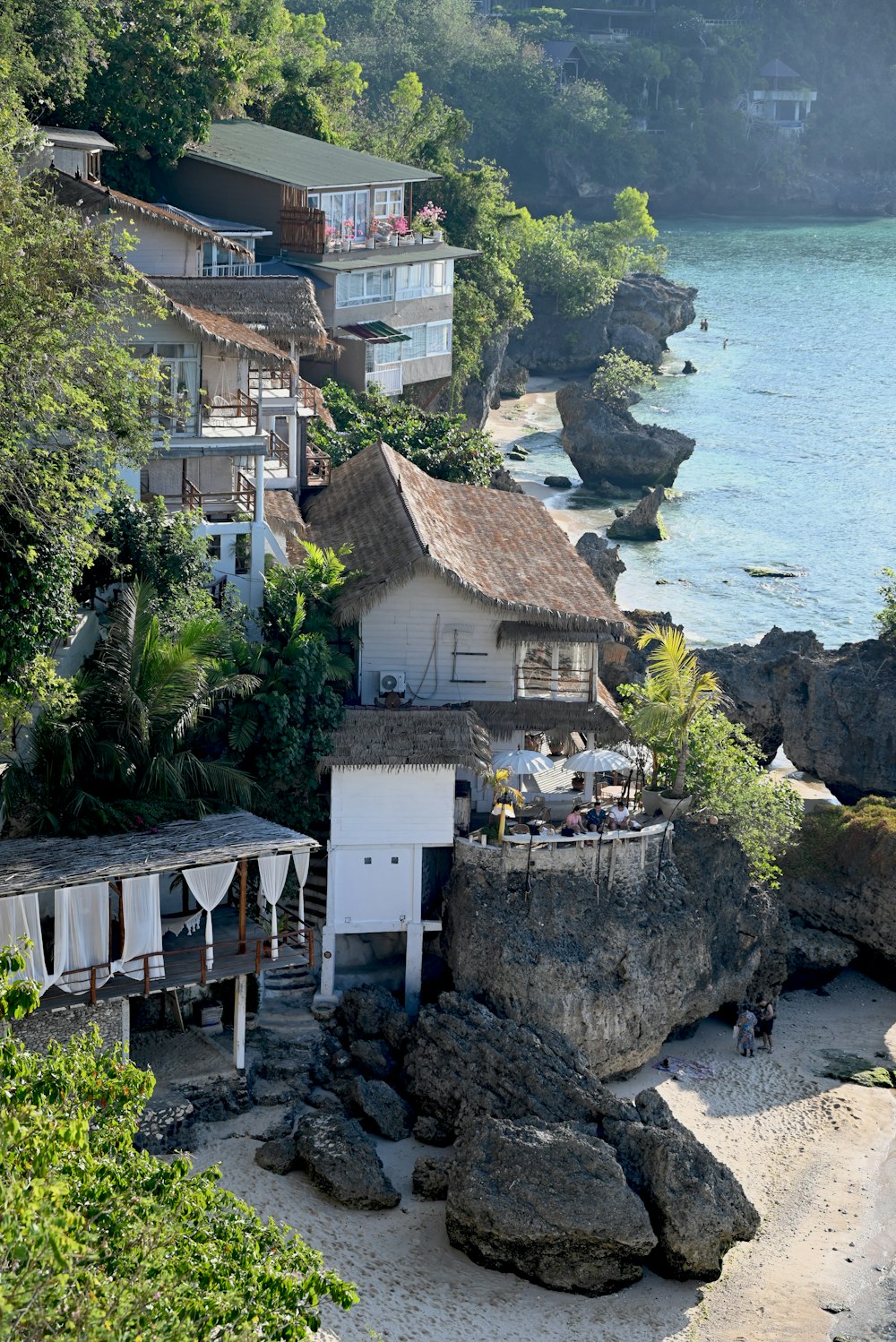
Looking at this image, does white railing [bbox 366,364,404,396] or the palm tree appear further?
white railing [bbox 366,364,404,396]

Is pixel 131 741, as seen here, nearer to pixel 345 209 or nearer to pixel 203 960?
pixel 203 960

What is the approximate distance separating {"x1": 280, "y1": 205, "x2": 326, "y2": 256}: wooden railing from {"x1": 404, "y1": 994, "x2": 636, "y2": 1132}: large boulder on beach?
3143 cm

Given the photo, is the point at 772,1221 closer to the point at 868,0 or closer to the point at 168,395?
the point at 168,395

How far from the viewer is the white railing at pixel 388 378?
58.2 m

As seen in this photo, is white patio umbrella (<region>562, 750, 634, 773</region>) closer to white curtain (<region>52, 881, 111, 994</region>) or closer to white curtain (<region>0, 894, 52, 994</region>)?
white curtain (<region>52, 881, 111, 994</region>)

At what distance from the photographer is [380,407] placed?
5278 centimetres

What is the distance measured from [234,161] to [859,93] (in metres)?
136

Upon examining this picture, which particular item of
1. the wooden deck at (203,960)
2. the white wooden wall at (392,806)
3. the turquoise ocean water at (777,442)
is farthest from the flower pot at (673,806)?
the turquoise ocean water at (777,442)

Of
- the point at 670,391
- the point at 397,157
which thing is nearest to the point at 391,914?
the point at 397,157

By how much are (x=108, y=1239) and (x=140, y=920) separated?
36.7 ft

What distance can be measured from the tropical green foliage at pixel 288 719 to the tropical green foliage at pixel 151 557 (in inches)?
52.6

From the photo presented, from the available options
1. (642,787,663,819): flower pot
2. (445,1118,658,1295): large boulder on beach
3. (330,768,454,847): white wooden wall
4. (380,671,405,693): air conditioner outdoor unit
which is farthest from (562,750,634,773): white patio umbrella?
(445,1118,658,1295): large boulder on beach

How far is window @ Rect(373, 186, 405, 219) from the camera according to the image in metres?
60.3

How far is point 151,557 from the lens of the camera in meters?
33.3
